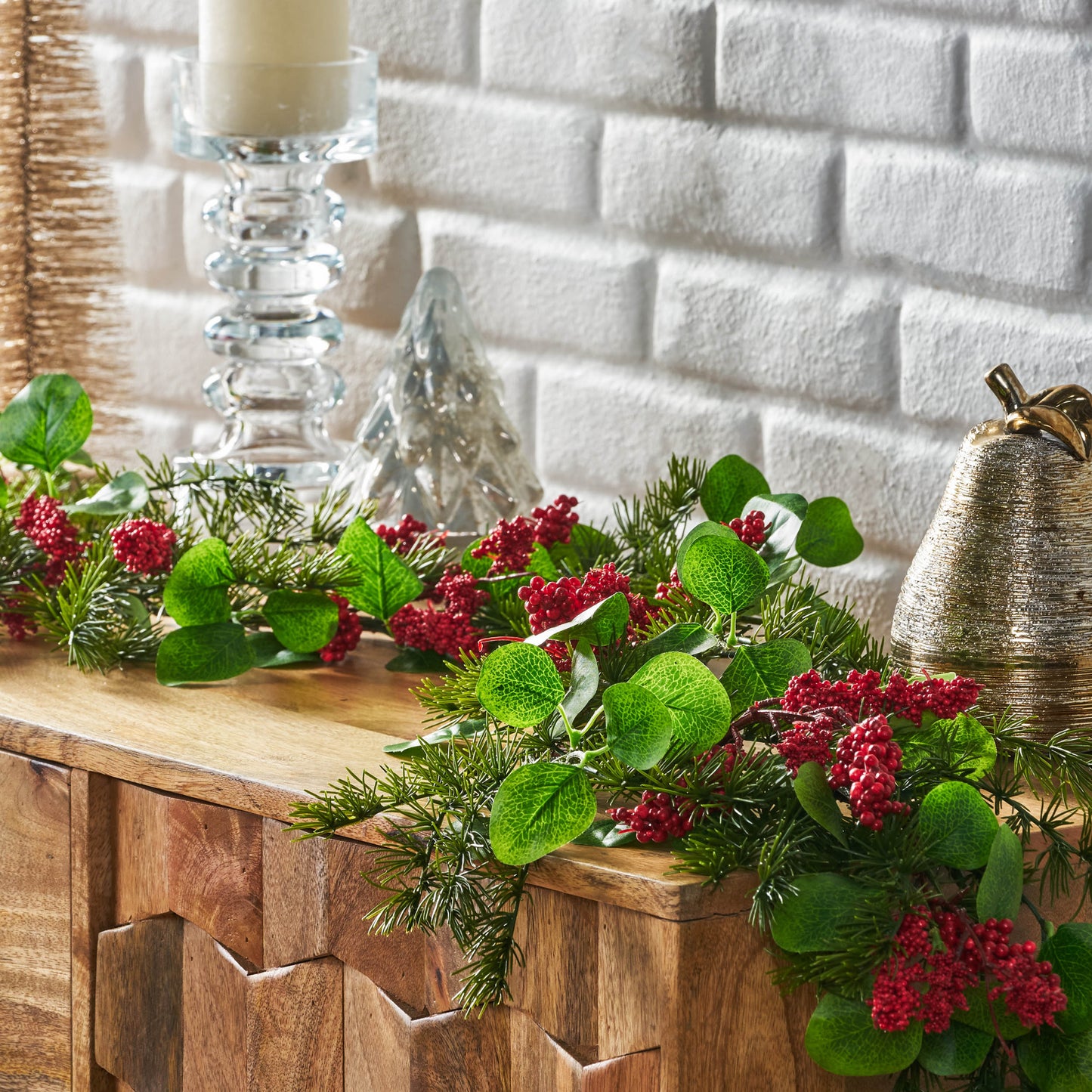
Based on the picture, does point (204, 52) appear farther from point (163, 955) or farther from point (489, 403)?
point (163, 955)

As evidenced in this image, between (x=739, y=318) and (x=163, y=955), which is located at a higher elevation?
(x=739, y=318)

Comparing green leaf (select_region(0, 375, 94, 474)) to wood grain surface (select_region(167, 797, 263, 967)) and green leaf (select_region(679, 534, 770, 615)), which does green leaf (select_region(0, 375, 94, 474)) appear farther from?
green leaf (select_region(679, 534, 770, 615))

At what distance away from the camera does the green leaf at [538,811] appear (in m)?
0.49

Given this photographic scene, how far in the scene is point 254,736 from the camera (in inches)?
25.5

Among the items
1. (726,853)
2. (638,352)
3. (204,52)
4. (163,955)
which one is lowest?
(163,955)

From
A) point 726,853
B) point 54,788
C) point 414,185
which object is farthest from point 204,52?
point 726,853

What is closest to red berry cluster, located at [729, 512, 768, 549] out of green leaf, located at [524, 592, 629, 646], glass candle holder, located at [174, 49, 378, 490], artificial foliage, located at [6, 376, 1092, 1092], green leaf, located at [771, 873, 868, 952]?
artificial foliage, located at [6, 376, 1092, 1092]

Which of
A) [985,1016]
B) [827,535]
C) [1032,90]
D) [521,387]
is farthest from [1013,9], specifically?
[985,1016]

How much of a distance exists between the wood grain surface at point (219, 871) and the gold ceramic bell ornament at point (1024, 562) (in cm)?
27

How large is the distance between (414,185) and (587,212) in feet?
0.44

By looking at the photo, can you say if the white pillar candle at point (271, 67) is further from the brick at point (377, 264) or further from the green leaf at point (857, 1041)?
the green leaf at point (857, 1041)

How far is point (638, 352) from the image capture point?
92cm

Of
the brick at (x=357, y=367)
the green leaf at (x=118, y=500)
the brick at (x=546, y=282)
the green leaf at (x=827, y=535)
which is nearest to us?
the green leaf at (x=827, y=535)

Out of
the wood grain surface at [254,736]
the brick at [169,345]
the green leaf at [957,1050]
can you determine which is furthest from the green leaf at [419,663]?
the brick at [169,345]
